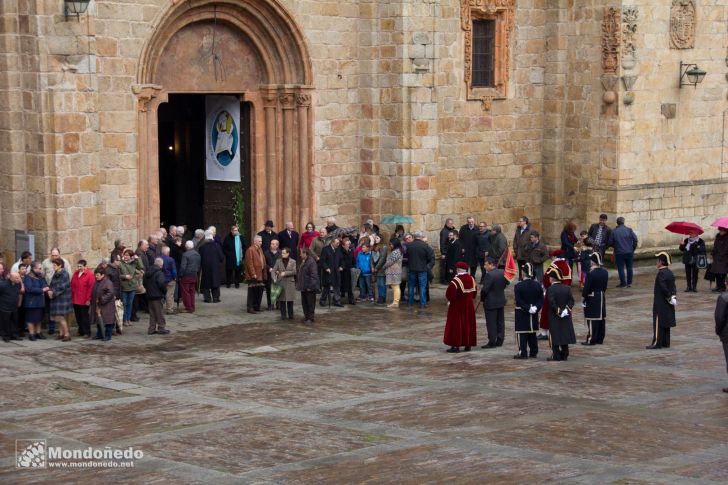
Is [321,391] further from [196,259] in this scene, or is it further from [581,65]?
[581,65]

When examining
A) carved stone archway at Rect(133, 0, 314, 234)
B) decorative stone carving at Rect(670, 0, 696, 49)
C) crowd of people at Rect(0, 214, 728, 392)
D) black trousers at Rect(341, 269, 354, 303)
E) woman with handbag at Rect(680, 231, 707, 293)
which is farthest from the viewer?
decorative stone carving at Rect(670, 0, 696, 49)

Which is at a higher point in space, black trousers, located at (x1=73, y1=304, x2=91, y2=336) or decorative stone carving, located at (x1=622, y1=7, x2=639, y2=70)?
decorative stone carving, located at (x1=622, y1=7, x2=639, y2=70)

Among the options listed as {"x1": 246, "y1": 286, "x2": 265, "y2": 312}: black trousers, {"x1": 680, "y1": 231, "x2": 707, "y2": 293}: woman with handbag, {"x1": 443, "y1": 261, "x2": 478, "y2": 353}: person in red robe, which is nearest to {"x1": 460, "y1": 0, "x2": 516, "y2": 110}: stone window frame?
{"x1": 680, "y1": 231, "x2": 707, "y2": 293}: woman with handbag

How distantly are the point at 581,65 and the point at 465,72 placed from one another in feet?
9.58

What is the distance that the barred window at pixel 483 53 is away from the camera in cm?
3075

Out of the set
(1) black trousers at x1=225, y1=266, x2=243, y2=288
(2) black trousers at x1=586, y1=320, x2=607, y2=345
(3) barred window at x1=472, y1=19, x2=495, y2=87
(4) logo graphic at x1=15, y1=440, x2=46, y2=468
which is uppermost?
(3) barred window at x1=472, y1=19, x2=495, y2=87

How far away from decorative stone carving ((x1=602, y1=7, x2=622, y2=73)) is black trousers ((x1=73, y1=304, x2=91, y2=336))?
13707mm

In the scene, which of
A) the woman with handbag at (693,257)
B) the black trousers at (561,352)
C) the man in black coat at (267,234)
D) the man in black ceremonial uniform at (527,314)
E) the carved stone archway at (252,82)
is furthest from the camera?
the woman with handbag at (693,257)

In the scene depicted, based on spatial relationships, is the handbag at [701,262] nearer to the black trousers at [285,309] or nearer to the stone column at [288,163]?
the stone column at [288,163]

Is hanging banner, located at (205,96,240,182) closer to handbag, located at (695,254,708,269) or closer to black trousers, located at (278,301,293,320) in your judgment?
black trousers, located at (278,301,293,320)

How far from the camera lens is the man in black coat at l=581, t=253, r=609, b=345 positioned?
865 inches

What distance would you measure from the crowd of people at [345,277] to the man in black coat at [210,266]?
0.08 ft

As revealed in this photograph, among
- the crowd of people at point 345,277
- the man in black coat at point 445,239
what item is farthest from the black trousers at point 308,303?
the man in black coat at point 445,239

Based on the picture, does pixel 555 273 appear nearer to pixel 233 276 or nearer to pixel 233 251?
pixel 233 251
